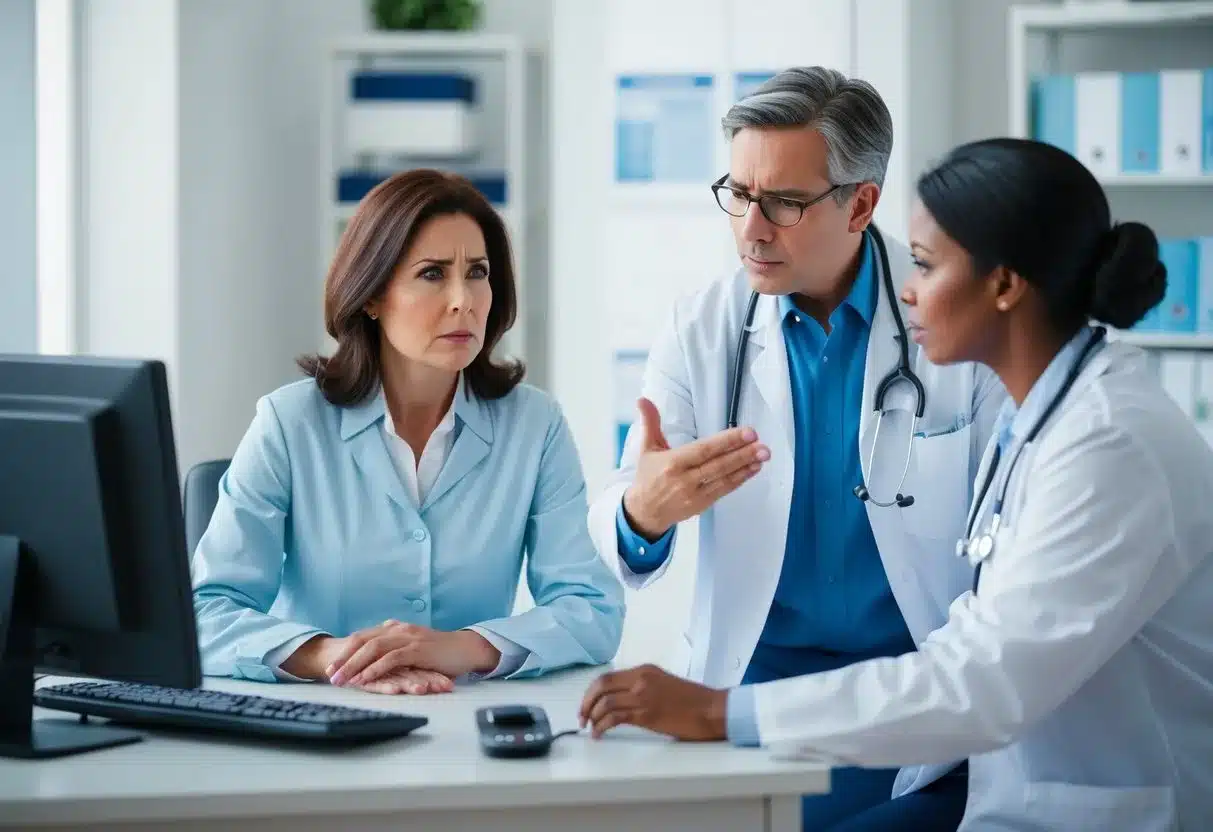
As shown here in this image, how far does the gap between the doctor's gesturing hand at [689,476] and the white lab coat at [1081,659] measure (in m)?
0.30

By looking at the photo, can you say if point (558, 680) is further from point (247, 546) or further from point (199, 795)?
point (199, 795)

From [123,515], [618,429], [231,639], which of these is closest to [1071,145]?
[618,429]

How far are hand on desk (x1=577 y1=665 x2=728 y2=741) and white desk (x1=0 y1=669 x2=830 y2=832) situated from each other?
18mm

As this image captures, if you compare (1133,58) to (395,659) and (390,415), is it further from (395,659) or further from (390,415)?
(395,659)

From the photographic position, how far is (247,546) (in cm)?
195

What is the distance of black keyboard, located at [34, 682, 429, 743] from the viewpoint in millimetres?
1413

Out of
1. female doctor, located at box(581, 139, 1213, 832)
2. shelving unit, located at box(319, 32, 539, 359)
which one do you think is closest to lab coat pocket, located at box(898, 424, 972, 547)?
female doctor, located at box(581, 139, 1213, 832)

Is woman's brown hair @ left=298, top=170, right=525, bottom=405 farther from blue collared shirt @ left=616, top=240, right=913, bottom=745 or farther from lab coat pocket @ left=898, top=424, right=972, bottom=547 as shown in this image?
lab coat pocket @ left=898, top=424, right=972, bottom=547

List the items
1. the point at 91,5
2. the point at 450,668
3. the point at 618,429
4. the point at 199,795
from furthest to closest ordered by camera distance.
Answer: the point at 618,429, the point at 91,5, the point at 450,668, the point at 199,795

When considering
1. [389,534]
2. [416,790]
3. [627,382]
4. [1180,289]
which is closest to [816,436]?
[389,534]

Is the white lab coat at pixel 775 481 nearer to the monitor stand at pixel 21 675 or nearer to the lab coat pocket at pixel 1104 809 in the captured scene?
the lab coat pocket at pixel 1104 809

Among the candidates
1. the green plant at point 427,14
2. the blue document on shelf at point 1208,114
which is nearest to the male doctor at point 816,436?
the blue document on shelf at point 1208,114

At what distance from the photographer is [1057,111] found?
374 cm

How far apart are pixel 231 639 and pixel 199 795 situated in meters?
0.56
